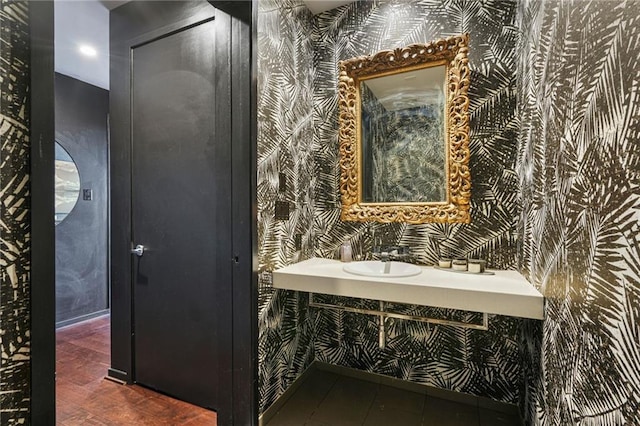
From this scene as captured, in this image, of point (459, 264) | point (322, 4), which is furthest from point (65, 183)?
point (459, 264)

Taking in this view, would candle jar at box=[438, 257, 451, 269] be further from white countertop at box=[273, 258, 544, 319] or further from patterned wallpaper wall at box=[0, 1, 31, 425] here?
patterned wallpaper wall at box=[0, 1, 31, 425]

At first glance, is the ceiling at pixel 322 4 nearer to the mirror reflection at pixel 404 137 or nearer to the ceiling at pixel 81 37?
the mirror reflection at pixel 404 137

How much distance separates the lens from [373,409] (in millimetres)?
1771

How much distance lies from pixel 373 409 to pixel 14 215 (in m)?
1.93

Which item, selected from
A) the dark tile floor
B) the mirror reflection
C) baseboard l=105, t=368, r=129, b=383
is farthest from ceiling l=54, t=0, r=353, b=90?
the dark tile floor

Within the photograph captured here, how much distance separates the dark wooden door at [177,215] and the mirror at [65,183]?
1783 mm

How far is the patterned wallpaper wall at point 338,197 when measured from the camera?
173 centimetres

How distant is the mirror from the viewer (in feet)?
10.1

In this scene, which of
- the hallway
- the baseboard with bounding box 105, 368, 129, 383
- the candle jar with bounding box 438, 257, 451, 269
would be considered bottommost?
the hallway

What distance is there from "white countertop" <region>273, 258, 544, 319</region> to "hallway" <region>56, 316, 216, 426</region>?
100 cm

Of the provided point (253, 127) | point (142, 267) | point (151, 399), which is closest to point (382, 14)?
point (253, 127)

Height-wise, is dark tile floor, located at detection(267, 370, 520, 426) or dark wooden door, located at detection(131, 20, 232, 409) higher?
dark wooden door, located at detection(131, 20, 232, 409)

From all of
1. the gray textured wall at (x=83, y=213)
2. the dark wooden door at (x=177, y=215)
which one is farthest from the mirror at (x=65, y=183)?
the dark wooden door at (x=177, y=215)

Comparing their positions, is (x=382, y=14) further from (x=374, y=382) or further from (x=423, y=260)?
(x=374, y=382)
